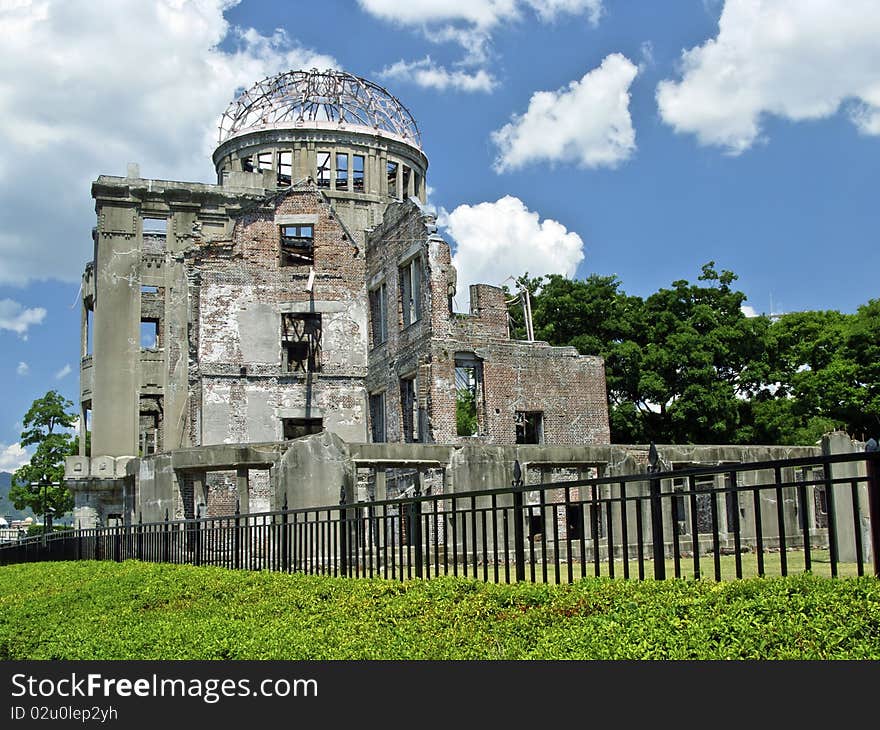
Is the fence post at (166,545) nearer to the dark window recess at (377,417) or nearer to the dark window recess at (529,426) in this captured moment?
the dark window recess at (529,426)

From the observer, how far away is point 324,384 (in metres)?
33.1

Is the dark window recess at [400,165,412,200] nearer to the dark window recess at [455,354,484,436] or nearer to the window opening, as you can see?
the dark window recess at [455,354,484,436]

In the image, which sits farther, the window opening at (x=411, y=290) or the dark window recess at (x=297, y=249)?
the dark window recess at (x=297, y=249)

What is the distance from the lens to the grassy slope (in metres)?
4.64

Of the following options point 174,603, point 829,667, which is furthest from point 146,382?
point 829,667

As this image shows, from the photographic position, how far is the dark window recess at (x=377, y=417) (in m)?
32.3

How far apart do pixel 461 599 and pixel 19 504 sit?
48.9 meters

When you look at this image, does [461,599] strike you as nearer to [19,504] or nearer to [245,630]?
[245,630]

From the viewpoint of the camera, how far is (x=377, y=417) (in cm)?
3291

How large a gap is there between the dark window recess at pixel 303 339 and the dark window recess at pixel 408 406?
3941 mm

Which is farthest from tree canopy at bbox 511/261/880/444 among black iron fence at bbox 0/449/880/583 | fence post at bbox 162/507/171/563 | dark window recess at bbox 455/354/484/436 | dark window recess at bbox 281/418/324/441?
fence post at bbox 162/507/171/563

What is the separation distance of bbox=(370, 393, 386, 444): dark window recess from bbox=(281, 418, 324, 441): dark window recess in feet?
5.78

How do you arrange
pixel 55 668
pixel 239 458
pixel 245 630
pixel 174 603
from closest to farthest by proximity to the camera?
1. pixel 55 668
2. pixel 245 630
3. pixel 174 603
4. pixel 239 458

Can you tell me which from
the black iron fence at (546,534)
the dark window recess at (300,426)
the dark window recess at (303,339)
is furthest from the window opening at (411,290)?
the black iron fence at (546,534)
